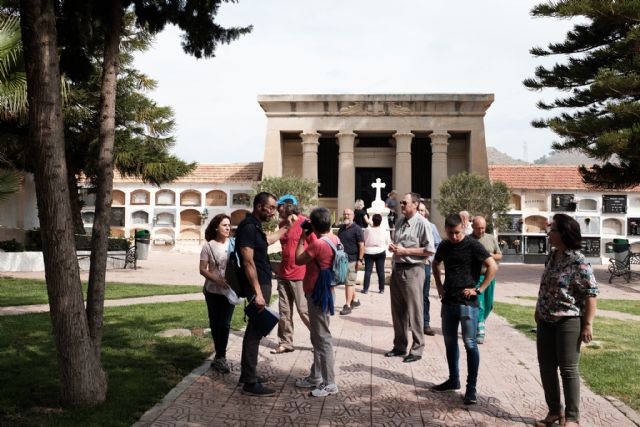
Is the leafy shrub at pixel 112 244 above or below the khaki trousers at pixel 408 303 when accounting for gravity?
above

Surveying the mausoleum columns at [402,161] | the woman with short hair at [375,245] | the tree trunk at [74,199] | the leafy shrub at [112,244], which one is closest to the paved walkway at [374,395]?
the woman with short hair at [375,245]

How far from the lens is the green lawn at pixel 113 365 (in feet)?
13.0

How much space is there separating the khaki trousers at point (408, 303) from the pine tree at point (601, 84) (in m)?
11.9

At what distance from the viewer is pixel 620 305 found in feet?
37.9

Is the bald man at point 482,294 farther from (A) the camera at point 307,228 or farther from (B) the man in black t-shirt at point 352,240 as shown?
(B) the man in black t-shirt at point 352,240

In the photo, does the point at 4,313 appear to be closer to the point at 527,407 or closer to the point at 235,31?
the point at 235,31

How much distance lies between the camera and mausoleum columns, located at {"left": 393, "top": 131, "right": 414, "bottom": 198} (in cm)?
2984

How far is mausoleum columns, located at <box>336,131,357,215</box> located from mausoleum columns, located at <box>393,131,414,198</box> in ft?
7.68

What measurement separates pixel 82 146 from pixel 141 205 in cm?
1406

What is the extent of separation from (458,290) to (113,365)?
3.22 metres

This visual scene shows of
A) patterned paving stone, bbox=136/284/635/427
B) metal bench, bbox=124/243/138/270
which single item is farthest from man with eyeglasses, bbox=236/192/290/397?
metal bench, bbox=124/243/138/270

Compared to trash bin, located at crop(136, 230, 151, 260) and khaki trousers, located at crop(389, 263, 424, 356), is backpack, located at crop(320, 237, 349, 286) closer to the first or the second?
khaki trousers, located at crop(389, 263, 424, 356)

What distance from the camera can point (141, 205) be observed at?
106 feet

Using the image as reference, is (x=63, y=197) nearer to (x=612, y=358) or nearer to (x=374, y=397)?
(x=374, y=397)
